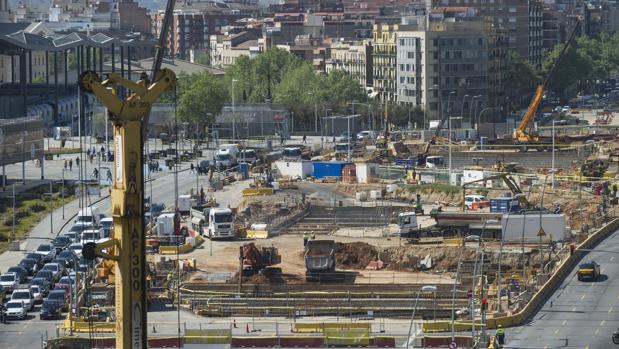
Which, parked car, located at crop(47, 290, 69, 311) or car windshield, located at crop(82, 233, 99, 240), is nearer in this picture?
parked car, located at crop(47, 290, 69, 311)

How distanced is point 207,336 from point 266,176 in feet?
146

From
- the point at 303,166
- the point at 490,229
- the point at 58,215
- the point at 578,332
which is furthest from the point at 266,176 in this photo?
the point at 578,332

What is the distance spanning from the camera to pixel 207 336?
46.4 metres

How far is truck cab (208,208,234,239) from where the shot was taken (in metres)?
69.4

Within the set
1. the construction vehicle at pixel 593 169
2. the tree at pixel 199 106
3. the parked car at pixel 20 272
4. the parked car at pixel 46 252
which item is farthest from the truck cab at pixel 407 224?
the tree at pixel 199 106

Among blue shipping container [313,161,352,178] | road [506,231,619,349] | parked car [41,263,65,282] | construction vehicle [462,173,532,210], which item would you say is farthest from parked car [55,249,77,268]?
blue shipping container [313,161,352,178]

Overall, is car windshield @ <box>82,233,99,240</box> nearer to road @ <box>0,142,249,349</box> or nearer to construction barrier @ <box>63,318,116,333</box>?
road @ <box>0,142,249,349</box>

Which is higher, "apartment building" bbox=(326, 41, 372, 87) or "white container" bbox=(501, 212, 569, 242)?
"apartment building" bbox=(326, 41, 372, 87)

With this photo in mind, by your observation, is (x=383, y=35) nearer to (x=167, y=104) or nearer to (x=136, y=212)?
(x=167, y=104)

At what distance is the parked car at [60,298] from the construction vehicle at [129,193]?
29.4 metres

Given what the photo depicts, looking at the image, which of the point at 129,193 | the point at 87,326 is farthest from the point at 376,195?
the point at 129,193

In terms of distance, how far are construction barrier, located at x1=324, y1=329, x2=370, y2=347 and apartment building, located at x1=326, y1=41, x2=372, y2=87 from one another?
97.1 metres

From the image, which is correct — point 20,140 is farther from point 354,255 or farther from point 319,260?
point 319,260

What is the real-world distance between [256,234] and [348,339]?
2395cm
